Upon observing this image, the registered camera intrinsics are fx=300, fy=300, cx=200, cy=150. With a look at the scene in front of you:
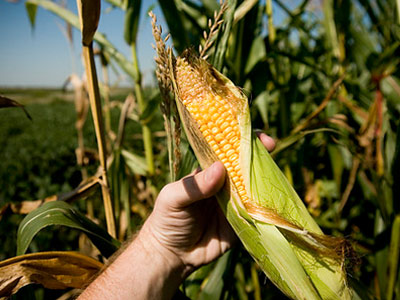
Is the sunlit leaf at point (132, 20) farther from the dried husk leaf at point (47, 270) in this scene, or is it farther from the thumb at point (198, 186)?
the dried husk leaf at point (47, 270)

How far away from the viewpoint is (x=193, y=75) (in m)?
0.92

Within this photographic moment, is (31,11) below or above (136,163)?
above

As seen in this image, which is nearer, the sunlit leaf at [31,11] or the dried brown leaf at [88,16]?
the dried brown leaf at [88,16]

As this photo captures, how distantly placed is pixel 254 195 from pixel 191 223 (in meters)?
0.33

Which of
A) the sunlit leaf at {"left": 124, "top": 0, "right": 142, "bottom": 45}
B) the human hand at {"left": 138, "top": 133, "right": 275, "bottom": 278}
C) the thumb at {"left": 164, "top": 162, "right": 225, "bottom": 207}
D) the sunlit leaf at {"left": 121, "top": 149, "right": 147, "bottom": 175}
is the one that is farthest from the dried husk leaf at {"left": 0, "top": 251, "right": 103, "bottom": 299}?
the sunlit leaf at {"left": 124, "top": 0, "right": 142, "bottom": 45}

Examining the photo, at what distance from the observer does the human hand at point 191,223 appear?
3.05ft

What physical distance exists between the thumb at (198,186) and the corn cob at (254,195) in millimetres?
57

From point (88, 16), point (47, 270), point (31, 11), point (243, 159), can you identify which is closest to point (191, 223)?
point (243, 159)

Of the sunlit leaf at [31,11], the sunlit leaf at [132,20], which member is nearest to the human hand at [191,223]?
the sunlit leaf at [132,20]

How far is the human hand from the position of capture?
0.93m

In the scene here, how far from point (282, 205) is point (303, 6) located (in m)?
1.52

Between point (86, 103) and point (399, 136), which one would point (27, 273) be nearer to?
point (86, 103)

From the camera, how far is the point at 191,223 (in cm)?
112

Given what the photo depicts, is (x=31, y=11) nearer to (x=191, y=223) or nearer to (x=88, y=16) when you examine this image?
(x=88, y=16)
